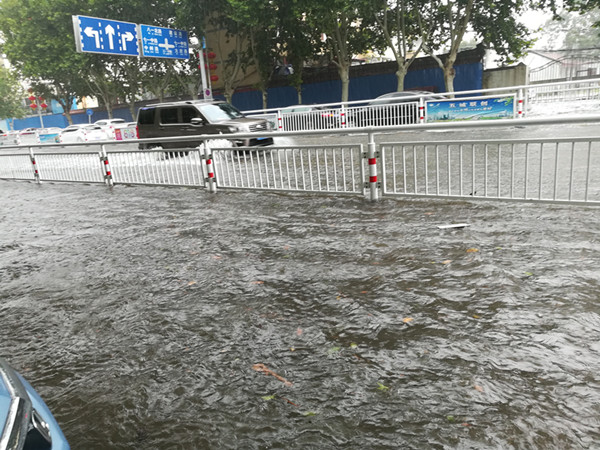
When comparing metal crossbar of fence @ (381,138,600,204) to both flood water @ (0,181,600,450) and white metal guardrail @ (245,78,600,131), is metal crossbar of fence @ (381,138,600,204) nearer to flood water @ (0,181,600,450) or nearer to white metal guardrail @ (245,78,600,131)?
flood water @ (0,181,600,450)

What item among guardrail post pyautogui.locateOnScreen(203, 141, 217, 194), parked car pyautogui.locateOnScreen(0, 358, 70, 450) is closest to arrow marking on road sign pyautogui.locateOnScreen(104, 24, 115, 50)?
guardrail post pyautogui.locateOnScreen(203, 141, 217, 194)

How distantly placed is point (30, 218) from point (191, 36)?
84.4 feet

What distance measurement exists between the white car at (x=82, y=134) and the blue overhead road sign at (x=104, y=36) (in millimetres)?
9052

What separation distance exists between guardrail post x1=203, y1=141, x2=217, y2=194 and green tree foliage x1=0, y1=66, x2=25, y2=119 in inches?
2040

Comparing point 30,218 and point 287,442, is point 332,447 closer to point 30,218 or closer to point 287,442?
point 287,442

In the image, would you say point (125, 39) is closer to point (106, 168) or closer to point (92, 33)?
point (92, 33)

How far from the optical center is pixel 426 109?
19.0 metres

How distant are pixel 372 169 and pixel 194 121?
385 inches

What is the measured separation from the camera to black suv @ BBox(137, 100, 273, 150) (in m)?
15.3

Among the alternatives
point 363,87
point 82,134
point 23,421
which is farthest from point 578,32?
point 23,421

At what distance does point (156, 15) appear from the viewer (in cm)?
3216

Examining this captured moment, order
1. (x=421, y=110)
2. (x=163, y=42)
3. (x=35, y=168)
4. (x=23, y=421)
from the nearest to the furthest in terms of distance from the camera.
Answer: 1. (x=23, y=421)
2. (x=35, y=168)
3. (x=421, y=110)
4. (x=163, y=42)

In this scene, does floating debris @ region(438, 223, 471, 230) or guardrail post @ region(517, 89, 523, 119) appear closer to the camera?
floating debris @ region(438, 223, 471, 230)

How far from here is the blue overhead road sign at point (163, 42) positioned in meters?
24.9
